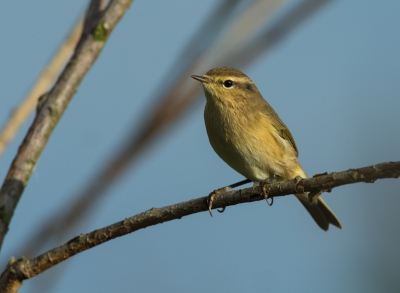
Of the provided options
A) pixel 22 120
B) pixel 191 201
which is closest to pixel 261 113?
pixel 191 201

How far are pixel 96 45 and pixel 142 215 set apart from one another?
1176 mm

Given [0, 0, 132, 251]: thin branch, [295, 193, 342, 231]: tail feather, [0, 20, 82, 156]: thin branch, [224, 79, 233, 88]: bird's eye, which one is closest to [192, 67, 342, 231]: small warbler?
[224, 79, 233, 88]: bird's eye

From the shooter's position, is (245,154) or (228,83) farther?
(228,83)

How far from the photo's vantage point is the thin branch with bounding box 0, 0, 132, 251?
114 inches

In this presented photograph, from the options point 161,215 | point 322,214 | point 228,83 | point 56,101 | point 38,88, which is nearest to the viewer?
point 161,215

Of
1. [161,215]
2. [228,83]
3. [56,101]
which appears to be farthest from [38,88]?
[228,83]

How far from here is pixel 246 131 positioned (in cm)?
514

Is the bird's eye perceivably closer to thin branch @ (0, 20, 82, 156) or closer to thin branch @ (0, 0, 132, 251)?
thin branch @ (0, 20, 82, 156)

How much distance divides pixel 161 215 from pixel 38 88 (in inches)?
51.7

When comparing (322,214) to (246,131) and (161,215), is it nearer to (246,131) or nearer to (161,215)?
(246,131)

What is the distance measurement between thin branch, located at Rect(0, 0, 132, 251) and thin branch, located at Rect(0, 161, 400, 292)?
374mm

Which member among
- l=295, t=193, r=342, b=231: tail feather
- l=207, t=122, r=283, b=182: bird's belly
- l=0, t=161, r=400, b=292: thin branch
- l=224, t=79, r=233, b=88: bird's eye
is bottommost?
l=0, t=161, r=400, b=292: thin branch

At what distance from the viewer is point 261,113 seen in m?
5.53

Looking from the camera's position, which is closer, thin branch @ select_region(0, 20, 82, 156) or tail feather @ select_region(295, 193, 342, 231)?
thin branch @ select_region(0, 20, 82, 156)
